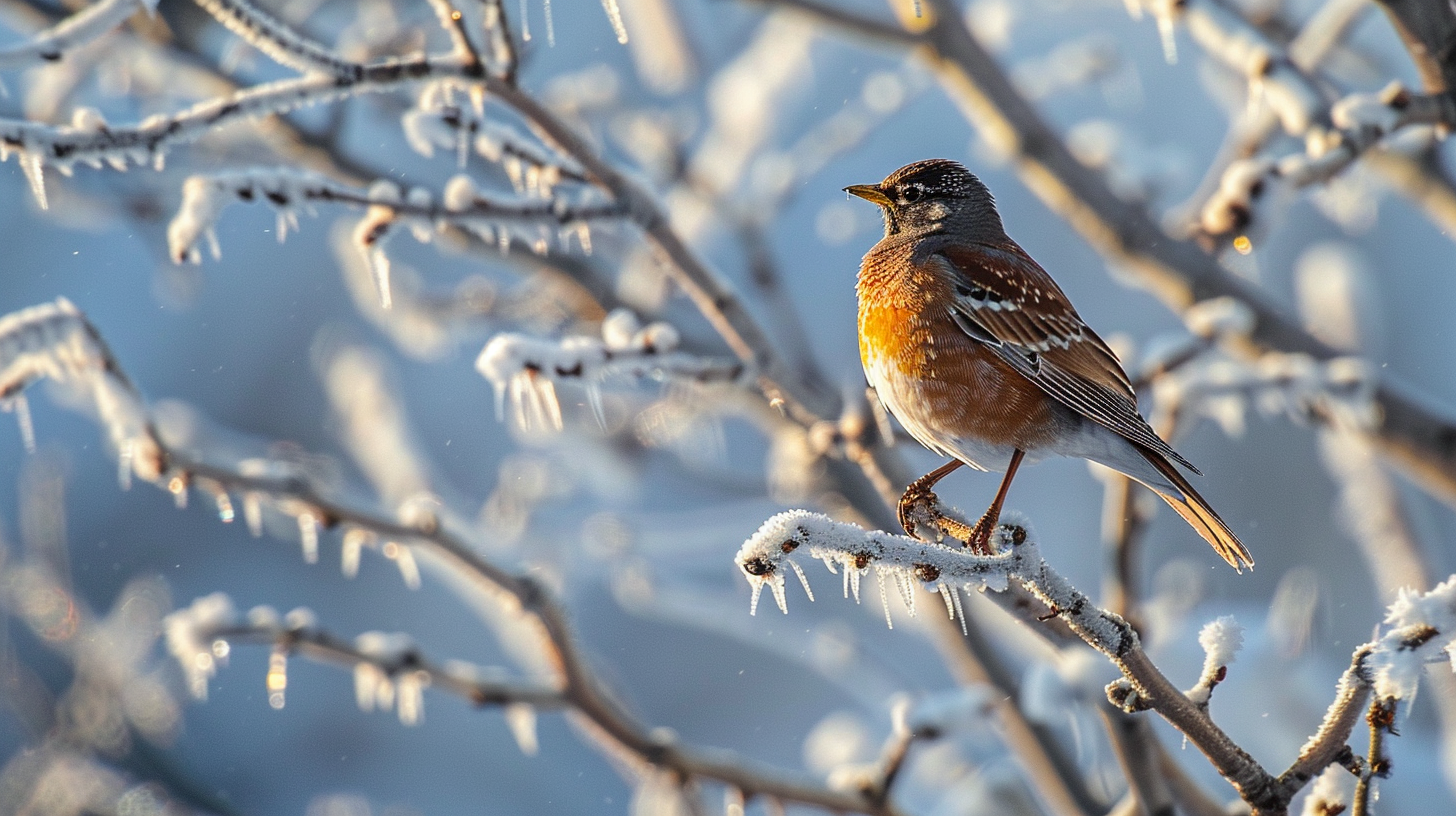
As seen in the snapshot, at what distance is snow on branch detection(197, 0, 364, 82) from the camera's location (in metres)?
3.03

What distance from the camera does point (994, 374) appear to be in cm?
346

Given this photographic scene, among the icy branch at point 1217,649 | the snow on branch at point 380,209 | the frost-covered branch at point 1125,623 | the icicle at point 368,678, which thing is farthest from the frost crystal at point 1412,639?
the icicle at point 368,678

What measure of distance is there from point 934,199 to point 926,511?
156 cm

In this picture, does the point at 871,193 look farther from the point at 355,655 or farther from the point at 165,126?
the point at 355,655

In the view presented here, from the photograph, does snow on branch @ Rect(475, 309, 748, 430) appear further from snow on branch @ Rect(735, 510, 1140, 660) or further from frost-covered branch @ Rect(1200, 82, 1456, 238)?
frost-covered branch @ Rect(1200, 82, 1456, 238)

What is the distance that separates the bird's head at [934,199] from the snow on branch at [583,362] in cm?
85

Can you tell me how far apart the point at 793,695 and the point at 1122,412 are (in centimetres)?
774

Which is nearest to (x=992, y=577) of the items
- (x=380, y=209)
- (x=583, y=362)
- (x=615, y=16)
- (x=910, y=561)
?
(x=910, y=561)

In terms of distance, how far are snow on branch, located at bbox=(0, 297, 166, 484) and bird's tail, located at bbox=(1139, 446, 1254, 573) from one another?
114 inches

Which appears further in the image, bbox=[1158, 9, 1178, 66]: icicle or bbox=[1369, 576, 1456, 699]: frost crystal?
bbox=[1158, 9, 1178, 66]: icicle

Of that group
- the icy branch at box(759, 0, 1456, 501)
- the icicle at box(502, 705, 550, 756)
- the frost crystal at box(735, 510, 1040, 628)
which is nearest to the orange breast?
the frost crystal at box(735, 510, 1040, 628)

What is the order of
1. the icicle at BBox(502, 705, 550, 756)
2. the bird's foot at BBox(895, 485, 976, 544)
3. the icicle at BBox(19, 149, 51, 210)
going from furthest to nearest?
1. the icicle at BBox(502, 705, 550, 756)
2. the icicle at BBox(19, 149, 51, 210)
3. the bird's foot at BBox(895, 485, 976, 544)

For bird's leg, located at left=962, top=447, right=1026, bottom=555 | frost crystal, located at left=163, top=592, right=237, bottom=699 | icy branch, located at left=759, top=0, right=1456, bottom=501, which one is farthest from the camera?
icy branch, located at left=759, top=0, right=1456, bottom=501

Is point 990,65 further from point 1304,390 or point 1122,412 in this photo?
point 1122,412
